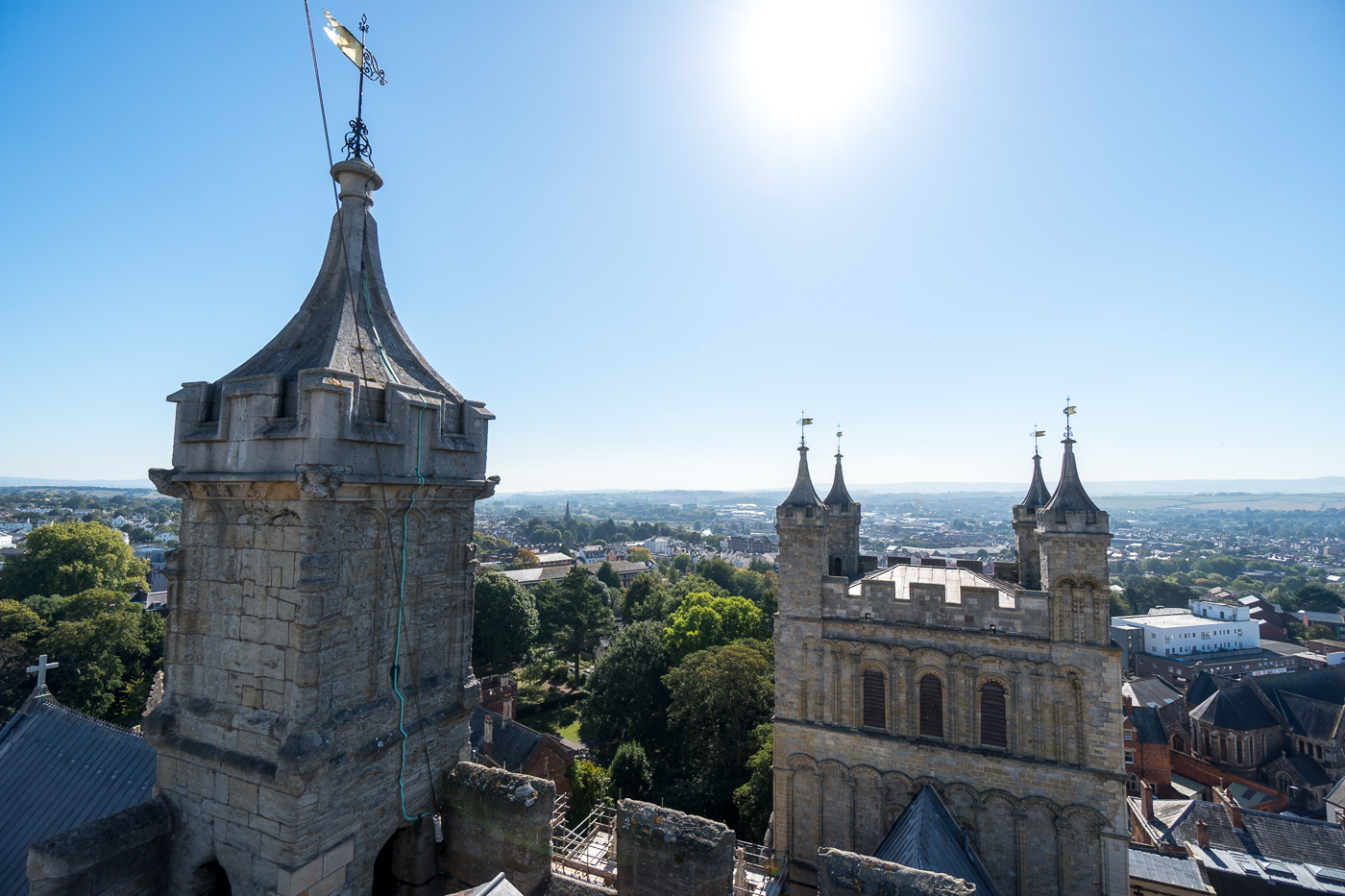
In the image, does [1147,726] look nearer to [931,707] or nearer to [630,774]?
[931,707]

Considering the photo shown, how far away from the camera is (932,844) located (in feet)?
45.6

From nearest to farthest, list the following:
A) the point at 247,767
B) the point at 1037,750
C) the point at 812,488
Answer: the point at 247,767
the point at 1037,750
the point at 812,488

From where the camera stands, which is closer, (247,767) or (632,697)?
(247,767)

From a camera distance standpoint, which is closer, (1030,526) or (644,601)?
(1030,526)

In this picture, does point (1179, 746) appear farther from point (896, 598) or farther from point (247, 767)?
point (247, 767)

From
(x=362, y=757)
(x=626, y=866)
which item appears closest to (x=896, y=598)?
(x=626, y=866)

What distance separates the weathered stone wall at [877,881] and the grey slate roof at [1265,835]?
29755 mm

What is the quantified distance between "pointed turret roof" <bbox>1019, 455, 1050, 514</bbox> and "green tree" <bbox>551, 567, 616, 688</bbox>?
39430 millimetres

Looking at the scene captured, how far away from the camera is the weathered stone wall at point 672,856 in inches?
232

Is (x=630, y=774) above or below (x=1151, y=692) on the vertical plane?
above

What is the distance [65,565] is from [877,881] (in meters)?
66.5

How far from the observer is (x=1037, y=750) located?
15.4 metres

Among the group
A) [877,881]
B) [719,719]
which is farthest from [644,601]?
[877,881]

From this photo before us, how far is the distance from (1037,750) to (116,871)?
714 inches
